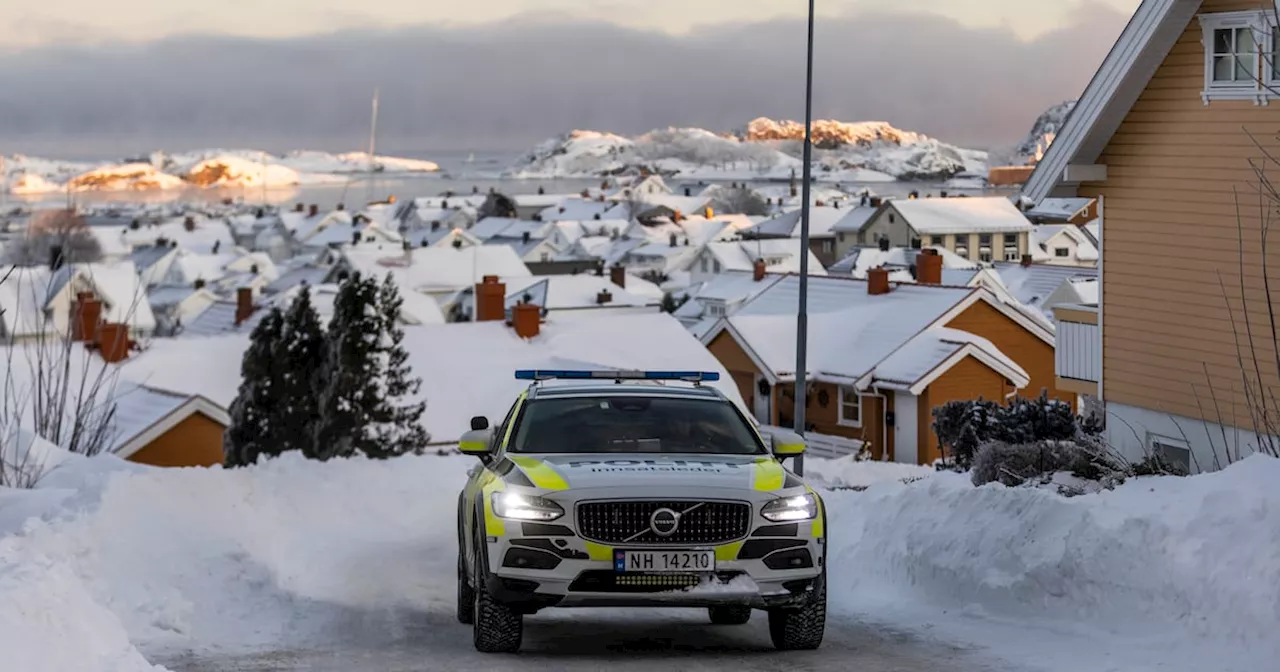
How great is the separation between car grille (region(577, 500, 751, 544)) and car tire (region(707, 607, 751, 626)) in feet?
7.88

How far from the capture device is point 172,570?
44.8 feet

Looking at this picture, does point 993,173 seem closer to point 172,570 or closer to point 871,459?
point 871,459

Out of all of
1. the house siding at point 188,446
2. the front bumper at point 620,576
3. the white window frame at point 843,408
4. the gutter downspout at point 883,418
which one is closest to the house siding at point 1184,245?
the front bumper at point 620,576

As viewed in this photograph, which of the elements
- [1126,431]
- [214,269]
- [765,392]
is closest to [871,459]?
[765,392]

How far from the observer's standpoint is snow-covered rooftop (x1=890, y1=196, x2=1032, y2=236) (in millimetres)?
108312

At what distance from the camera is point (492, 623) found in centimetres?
1016

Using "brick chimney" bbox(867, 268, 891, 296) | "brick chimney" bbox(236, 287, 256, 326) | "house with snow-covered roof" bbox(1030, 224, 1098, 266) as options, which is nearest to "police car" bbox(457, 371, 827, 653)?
"brick chimney" bbox(867, 268, 891, 296)

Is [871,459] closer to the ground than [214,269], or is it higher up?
closer to the ground

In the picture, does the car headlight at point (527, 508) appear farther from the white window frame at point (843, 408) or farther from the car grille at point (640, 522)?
the white window frame at point (843, 408)

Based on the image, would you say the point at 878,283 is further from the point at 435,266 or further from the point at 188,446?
the point at 435,266

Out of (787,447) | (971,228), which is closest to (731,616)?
(787,447)

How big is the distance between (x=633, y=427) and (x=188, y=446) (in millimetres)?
29755

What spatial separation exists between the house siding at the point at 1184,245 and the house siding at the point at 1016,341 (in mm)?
24833

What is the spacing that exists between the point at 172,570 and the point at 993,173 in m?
Result: 160
